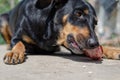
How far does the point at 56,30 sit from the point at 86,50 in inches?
17.7

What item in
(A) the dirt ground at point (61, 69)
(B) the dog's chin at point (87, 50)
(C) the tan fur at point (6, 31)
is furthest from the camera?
(C) the tan fur at point (6, 31)

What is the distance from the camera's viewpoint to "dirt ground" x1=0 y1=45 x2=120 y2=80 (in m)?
3.66

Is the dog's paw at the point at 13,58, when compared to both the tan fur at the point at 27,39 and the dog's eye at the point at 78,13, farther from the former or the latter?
the dog's eye at the point at 78,13

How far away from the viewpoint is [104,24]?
934 cm

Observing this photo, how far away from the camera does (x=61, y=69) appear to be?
401 cm

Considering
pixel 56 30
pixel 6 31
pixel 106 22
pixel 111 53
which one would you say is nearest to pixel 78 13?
pixel 56 30

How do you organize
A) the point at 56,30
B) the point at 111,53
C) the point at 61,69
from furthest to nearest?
the point at 111,53, the point at 56,30, the point at 61,69

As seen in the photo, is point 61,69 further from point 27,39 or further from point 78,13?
point 27,39

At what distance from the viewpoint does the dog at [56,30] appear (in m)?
4.23

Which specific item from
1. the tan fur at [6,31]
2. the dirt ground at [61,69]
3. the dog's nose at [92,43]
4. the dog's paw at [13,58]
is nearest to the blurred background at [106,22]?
the tan fur at [6,31]

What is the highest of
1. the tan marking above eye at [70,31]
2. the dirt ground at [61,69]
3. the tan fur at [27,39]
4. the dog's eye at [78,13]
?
the dog's eye at [78,13]

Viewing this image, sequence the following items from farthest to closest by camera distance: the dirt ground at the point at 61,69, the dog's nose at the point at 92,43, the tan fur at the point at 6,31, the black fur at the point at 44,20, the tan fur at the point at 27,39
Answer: the tan fur at the point at 6,31 < the tan fur at the point at 27,39 < the black fur at the point at 44,20 < the dog's nose at the point at 92,43 < the dirt ground at the point at 61,69

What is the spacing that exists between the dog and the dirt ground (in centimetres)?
12

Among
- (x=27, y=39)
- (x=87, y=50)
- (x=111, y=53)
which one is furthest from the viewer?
(x=27, y=39)
